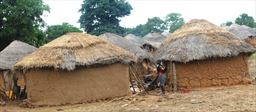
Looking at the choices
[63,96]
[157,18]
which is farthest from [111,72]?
[157,18]

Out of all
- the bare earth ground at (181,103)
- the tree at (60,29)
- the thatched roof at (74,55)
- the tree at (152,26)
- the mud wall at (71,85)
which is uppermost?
the tree at (152,26)

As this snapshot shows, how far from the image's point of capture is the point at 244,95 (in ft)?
52.9

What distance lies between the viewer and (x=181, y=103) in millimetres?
15102

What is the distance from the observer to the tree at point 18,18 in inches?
→ 974

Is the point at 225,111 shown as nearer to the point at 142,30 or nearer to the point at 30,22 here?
the point at 30,22

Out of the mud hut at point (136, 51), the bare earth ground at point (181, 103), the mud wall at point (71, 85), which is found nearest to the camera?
the bare earth ground at point (181, 103)

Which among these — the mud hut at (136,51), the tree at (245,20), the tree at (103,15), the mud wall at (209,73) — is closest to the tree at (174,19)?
the tree at (245,20)

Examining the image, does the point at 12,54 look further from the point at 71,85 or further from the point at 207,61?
the point at 207,61

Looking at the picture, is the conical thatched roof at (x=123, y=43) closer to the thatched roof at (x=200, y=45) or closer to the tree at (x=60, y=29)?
the thatched roof at (x=200, y=45)

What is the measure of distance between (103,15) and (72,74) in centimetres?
3073

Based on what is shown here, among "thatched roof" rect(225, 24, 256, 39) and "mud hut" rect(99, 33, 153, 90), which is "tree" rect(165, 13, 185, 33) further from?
"mud hut" rect(99, 33, 153, 90)

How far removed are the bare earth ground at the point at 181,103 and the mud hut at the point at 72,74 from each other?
1.59 feet

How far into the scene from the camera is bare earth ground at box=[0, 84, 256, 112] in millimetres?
13817

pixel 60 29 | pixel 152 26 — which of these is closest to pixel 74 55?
pixel 60 29
